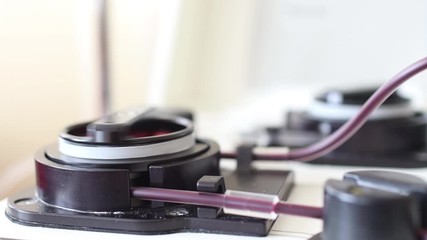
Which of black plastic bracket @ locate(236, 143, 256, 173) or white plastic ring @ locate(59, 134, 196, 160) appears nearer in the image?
white plastic ring @ locate(59, 134, 196, 160)

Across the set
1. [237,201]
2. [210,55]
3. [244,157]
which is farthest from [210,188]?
[210,55]

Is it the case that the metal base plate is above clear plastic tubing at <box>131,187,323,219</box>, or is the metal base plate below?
below

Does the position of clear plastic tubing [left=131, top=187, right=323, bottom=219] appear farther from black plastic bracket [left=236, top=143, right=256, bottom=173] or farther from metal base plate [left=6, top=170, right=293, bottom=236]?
black plastic bracket [left=236, top=143, right=256, bottom=173]

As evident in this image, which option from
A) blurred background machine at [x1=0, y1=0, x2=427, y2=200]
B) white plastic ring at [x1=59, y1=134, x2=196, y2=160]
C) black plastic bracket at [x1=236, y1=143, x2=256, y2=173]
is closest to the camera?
white plastic ring at [x1=59, y1=134, x2=196, y2=160]

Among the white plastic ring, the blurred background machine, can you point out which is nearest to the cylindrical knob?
the white plastic ring

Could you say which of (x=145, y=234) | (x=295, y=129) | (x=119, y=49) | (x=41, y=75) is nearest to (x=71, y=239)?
(x=145, y=234)

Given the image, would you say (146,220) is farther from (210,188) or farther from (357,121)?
(357,121)

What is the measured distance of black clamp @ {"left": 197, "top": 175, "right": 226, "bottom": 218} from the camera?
416 millimetres

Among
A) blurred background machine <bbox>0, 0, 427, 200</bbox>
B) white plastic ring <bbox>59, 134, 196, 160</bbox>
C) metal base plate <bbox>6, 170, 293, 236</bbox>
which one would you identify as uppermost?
blurred background machine <bbox>0, 0, 427, 200</bbox>

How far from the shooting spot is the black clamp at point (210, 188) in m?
0.42

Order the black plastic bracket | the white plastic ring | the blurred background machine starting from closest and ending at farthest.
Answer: the white plastic ring
the black plastic bracket
the blurred background machine

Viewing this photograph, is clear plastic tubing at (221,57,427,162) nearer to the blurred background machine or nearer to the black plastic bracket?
the black plastic bracket

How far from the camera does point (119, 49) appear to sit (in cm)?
103

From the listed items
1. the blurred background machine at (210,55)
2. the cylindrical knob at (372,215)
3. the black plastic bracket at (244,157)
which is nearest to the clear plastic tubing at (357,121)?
the black plastic bracket at (244,157)
